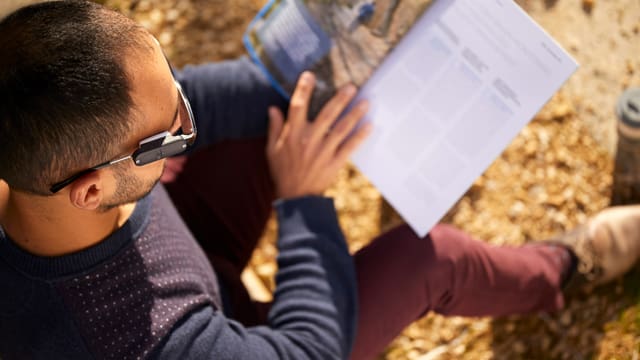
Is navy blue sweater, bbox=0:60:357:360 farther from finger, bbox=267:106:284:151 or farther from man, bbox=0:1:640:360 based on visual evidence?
finger, bbox=267:106:284:151

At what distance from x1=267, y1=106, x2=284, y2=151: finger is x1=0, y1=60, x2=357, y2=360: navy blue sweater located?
0.15 m

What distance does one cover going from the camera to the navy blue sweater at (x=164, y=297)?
40.2 inches

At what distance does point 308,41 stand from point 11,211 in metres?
0.65

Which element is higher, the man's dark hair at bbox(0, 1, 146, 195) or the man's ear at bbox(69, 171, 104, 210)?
the man's dark hair at bbox(0, 1, 146, 195)

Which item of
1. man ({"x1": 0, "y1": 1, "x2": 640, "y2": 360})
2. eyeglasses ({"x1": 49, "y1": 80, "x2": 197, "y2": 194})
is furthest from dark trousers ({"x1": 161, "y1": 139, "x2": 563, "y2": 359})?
eyeglasses ({"x1": 49, "y1": 80, "x2": 197, "y2": 194})

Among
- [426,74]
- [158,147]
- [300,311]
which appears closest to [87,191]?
[158,147]

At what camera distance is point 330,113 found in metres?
1.36

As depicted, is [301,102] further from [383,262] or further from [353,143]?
[383,262]

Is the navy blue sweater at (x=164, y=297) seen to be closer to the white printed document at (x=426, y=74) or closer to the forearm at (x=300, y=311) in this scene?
the forearm at (x=300, y=311)

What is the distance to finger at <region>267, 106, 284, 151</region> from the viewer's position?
4.60ft

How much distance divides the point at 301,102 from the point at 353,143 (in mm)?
136

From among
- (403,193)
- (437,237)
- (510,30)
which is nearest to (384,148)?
(403,193)

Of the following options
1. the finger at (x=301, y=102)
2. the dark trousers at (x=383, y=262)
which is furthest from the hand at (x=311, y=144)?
the dark trousers at (x=383, y=262)

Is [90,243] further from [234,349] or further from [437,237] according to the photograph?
[437,237]
